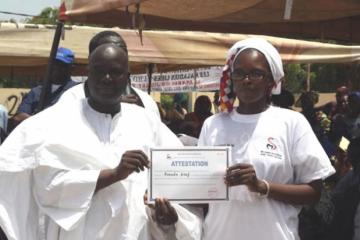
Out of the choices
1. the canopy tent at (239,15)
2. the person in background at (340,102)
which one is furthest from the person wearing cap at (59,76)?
the person in background at (340,102)

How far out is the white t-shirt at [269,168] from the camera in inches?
104

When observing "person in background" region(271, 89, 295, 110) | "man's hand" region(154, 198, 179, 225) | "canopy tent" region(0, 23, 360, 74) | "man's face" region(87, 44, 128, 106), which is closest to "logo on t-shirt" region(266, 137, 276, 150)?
"man's hand" region(154, 198, 179, 225)

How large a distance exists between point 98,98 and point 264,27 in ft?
17.4

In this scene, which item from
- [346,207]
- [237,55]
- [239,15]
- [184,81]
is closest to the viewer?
[237,55]

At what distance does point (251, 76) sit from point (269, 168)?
393 mm

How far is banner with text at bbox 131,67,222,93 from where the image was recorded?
13961mm

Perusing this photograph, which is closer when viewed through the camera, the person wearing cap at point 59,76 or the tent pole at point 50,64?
the tent pole at point 50,64

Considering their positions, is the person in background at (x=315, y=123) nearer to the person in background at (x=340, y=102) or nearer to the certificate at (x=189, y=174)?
the person in background at (x=340, y=102)

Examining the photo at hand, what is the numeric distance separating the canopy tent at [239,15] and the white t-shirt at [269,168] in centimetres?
145

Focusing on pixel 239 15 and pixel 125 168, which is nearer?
pixel 125 168

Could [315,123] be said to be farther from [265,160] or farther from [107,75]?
[107,75]

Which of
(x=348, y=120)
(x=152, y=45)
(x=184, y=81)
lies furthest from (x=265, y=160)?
(x=184, y=81)

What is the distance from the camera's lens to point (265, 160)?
8.70 feet

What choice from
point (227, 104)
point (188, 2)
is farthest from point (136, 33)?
point (227, 104)
